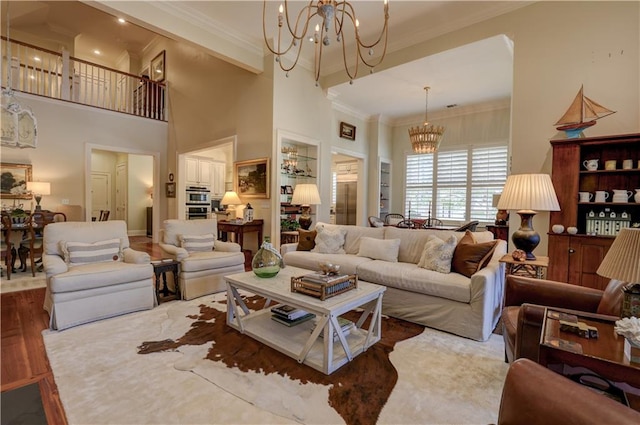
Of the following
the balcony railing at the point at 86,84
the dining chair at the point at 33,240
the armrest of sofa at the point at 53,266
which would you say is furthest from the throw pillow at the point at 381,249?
the balcony railing at the point at 86,84

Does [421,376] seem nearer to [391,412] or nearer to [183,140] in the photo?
[391,412]

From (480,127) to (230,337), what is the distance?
678 cm

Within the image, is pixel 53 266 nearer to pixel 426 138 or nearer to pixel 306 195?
pixel 306 195

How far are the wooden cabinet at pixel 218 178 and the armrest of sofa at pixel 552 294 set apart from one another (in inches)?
317

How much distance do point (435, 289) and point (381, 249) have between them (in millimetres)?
950

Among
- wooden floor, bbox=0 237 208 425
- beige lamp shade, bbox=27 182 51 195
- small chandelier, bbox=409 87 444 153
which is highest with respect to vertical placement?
small chandelier, bbox=409 87 444 153

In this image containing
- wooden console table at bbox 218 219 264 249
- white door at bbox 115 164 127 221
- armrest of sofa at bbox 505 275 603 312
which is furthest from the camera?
white door at bbox 115 164 127 221

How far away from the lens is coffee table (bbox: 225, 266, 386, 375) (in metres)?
2.09

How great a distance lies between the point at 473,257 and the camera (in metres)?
2.94

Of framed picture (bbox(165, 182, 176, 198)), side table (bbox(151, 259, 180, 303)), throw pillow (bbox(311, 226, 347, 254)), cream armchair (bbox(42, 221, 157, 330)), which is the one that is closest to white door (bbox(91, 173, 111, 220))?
framed picture (bbox(165, 182, 176, 198))

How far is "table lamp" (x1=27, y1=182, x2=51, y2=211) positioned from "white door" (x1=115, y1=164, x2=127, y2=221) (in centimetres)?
356

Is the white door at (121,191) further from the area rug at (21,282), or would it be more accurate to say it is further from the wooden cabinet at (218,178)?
the area rug at (21,282)

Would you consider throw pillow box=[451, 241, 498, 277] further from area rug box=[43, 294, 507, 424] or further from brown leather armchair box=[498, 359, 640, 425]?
brown leather armchair box=[498, 359, 640, 425]

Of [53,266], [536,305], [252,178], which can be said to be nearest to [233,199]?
[252,178]
